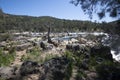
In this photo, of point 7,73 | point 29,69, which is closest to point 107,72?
point 29,69

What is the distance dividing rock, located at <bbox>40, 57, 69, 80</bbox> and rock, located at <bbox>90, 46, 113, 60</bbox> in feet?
17.0

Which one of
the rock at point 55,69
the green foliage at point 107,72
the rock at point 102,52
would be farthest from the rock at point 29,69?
the rock at point 102,52

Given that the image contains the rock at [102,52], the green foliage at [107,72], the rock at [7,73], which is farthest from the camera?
the rock at [102,52]

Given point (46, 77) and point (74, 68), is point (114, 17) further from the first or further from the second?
point (46, 77)

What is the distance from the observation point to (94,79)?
9812 mm

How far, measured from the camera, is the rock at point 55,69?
31.6ft

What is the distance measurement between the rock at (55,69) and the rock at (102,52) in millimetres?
5196

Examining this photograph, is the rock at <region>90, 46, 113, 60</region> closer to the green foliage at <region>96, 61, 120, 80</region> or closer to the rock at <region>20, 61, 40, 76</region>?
the green foliage at <region>96, 61, 120, 80</region>

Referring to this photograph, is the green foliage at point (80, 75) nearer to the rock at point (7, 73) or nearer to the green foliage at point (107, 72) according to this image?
the green foliage at point (107, 72)

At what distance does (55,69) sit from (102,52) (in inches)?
288

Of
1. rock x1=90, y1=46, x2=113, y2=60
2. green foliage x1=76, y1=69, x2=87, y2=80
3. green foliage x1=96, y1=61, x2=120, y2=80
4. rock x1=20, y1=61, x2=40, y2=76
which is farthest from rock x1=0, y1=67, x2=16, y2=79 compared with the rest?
rock x1=90, y1=46, x2=113, y2=60

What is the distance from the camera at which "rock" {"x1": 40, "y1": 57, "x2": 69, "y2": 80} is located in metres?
9.64

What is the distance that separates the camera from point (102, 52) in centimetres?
1642

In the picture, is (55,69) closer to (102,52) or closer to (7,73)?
(7,73)
